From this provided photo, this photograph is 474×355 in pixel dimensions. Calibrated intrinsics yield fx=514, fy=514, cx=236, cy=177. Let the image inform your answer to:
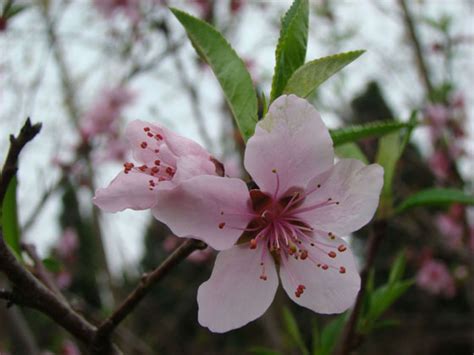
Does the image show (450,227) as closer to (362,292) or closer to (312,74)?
(362,292)

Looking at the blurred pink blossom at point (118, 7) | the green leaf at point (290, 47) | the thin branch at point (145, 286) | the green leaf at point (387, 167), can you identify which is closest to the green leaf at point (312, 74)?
the green leaf at point (290, 47)

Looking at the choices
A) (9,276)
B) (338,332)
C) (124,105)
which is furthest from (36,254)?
(124,105)

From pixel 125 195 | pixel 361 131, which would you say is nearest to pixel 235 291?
pixel 125 195

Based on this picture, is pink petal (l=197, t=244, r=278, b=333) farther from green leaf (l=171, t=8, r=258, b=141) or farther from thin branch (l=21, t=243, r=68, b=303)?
thin branch (l=21, t=243, r=68, b=303)

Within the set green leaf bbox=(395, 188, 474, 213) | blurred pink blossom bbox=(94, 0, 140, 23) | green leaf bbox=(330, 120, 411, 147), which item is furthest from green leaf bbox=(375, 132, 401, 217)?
blurred pink blossom bbox=(94, 0, 140, 23)

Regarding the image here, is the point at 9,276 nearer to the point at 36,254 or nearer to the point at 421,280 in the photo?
the point at 36,254
